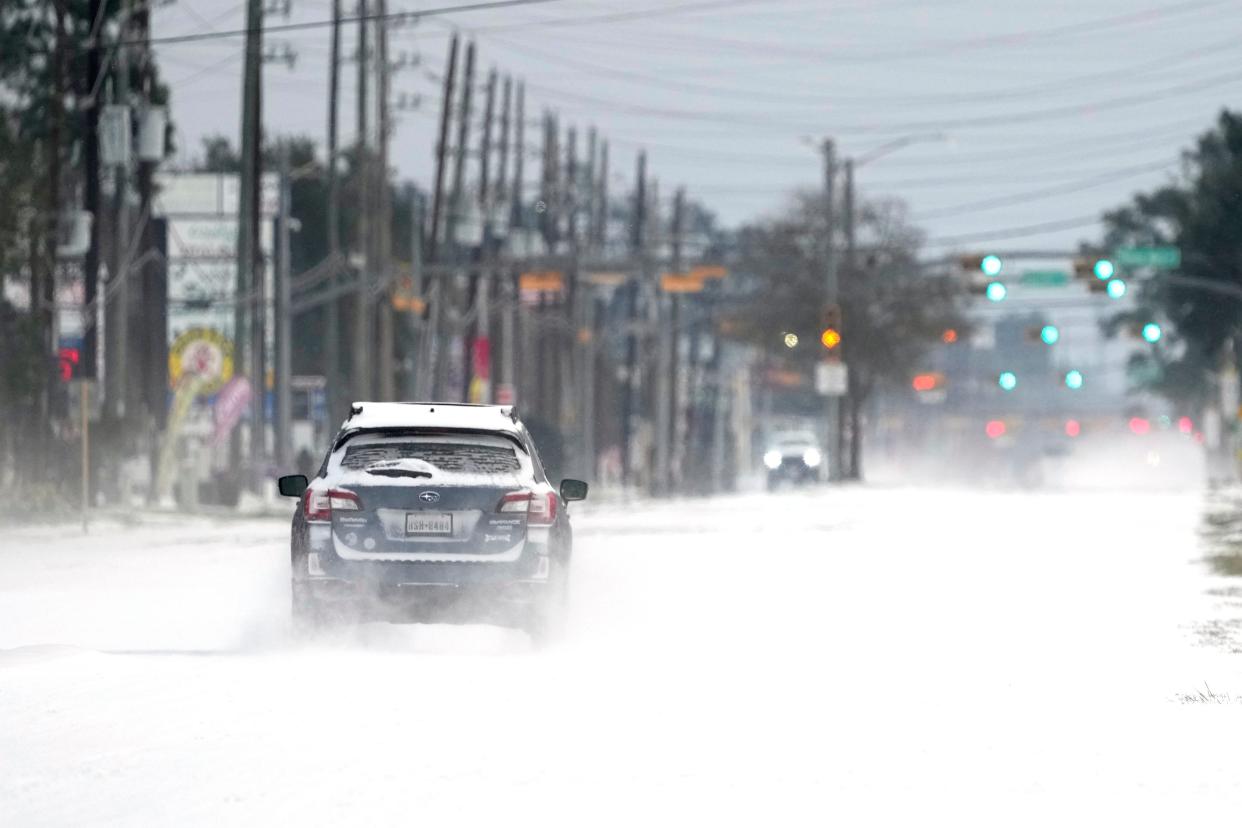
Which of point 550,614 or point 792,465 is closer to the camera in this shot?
point 550,614

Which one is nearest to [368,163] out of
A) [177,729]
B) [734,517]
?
[734,517]

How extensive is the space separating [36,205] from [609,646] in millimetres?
40020

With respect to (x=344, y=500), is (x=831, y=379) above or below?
above

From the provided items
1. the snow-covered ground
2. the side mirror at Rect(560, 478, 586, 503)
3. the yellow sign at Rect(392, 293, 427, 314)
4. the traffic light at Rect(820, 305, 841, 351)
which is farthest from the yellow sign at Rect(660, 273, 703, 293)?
the side mirror at Rect(560, 478, 586, 503)

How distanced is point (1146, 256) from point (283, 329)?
23.7 meters

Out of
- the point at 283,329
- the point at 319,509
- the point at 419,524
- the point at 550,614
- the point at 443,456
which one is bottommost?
the point at 550,614

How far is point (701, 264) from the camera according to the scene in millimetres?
73688

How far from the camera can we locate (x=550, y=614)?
56.4 feet

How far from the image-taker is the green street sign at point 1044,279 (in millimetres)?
67188

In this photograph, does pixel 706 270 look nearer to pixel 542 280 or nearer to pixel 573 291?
pixel 542 280

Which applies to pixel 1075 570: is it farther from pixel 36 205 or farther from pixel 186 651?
pixel 36 205

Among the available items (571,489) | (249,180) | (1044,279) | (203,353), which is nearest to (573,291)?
(1044,279)

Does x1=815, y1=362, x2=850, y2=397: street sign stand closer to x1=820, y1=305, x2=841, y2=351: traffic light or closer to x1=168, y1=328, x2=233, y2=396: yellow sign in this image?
x1=820, y1=305, x2=841, y2=351: traffic light

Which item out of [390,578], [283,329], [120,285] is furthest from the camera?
[283,329]
